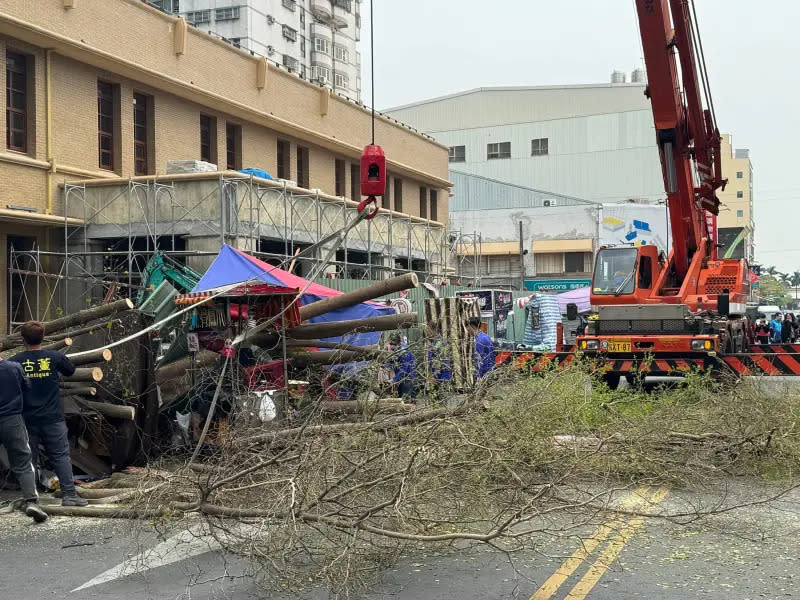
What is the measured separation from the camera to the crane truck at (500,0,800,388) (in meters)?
14.3

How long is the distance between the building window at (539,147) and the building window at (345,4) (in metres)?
20.3

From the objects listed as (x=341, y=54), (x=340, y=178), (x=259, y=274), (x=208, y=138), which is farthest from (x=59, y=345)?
(x=341, y=54)

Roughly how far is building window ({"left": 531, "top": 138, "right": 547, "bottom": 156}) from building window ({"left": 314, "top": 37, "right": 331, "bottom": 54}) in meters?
18.4

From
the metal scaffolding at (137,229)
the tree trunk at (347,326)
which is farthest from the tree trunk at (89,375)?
the metal scaffolding at (137,229)

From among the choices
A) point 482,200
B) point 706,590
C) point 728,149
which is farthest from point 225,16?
point 728,149

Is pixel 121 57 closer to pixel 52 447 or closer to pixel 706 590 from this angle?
pixel 52 447

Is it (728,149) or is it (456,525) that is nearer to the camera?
(456,525)

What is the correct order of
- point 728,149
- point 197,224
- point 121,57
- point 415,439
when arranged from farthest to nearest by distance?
point 728,149 → point 121,57 → point 197,224 → point 415,439

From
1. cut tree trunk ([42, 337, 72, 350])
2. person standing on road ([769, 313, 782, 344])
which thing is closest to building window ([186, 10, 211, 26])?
person standing on road ([769, 313, 782, 344])

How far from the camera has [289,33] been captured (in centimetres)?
6384

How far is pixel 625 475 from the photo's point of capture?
8180 mm

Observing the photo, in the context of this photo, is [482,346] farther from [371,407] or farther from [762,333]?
[762,333]

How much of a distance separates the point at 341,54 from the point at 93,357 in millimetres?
65225

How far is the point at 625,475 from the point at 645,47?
8259 millimetres
